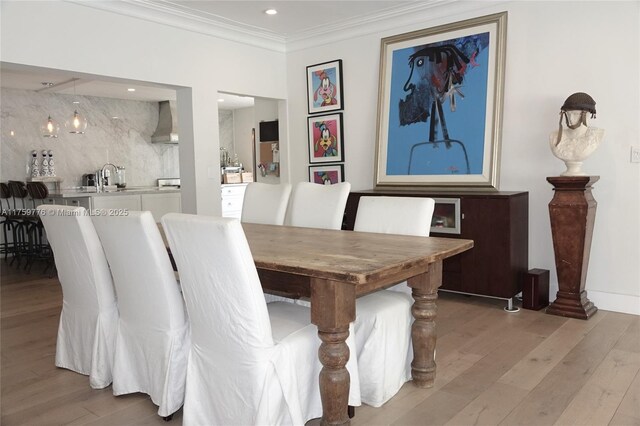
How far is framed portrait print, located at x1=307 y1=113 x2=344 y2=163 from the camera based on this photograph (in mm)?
5441

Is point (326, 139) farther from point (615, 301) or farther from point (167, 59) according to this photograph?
point (615, 301)

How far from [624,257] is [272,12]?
11.5 ft

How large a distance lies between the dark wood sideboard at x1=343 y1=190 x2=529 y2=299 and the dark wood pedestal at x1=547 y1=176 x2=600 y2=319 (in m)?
0.30

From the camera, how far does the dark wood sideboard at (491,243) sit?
3898 mm

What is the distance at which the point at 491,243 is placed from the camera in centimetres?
396

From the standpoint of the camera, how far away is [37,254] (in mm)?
6504

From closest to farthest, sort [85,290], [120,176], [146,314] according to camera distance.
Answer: [146,314] < [85,290] < [120,176]

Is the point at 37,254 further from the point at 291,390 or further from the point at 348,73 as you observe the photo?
the point at 291,390

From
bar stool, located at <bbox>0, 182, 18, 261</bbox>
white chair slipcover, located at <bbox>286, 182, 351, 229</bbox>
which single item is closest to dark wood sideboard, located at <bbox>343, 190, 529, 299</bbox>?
white chair slipcover, located at <bbox>286, 182, 351, 229</bbox>

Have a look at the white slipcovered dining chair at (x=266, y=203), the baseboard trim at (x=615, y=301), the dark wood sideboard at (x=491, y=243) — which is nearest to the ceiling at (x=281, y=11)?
the white slipcovered dining chair at (x=266, y=203)

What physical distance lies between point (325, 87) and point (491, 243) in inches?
99.1

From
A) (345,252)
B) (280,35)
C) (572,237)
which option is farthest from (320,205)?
(280,35)

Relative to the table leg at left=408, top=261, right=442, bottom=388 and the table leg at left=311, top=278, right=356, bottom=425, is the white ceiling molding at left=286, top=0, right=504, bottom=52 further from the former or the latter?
the table leg at left=311, top=278, right=356, bottom=425

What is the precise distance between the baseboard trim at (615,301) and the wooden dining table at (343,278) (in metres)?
2.02
